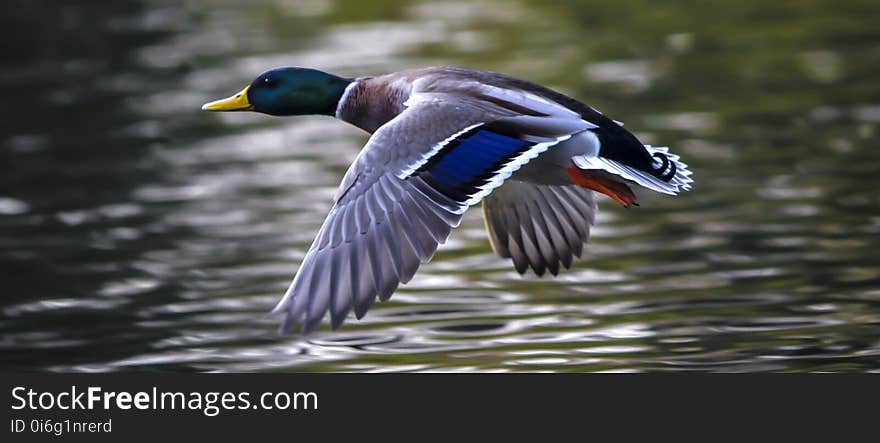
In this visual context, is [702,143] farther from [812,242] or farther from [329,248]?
[329,248]

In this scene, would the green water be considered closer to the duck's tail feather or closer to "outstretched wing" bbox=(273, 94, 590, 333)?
the duck's tail feather

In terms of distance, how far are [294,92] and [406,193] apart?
5.93ft

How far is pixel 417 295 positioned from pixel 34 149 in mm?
5808

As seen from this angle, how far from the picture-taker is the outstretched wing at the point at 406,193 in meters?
6.64

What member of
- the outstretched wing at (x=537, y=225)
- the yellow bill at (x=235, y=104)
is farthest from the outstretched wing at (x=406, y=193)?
the yellow bill at (x=235, y=104)

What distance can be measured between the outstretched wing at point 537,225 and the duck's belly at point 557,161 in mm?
686

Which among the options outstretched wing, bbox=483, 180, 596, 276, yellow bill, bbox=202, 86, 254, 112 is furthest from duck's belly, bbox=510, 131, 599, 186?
yellow bill, bbox=202, 86, 254, 112

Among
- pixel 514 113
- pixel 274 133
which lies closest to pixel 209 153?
pixel 274 133

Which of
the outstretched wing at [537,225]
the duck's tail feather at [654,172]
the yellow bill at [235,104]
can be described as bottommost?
the outstretched wing at [537,225]

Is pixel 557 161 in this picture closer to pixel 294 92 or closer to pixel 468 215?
pixel 294 92

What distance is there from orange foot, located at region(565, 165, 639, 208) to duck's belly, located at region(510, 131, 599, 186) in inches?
2.3

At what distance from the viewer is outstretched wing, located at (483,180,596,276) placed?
889 centimetres

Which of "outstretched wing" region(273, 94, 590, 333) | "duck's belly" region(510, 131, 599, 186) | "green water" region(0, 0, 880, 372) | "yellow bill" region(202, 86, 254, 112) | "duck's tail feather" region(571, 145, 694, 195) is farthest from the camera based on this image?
"yellow bill" region(202, 86, 254, 112)

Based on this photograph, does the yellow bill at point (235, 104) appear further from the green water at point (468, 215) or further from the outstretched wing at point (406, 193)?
the outstretched wing at point (406, 193)
